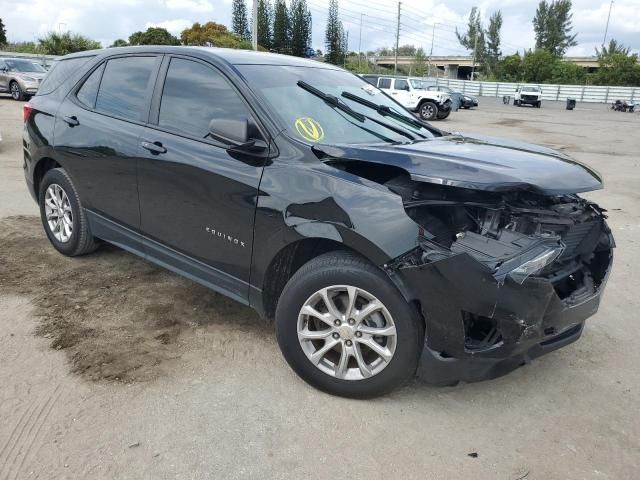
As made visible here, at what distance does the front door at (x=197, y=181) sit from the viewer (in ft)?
10.3

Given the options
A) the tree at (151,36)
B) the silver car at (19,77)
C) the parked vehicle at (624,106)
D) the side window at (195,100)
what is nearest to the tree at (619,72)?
the parked vehicle at (624,106)

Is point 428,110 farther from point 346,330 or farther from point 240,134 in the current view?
point 346,330

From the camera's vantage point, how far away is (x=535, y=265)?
8.20 feet

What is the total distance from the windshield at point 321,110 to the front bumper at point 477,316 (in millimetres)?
1090

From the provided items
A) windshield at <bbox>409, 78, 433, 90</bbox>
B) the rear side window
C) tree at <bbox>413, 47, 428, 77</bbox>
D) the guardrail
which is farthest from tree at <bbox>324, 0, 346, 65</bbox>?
the rear side window

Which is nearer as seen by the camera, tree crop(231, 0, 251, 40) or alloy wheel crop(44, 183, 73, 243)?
alloy wheel crop(44, 183, 73, 243)

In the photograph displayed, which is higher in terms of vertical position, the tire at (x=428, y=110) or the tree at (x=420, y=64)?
the tree at (x=420, y=64)

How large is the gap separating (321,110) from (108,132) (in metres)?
1.61

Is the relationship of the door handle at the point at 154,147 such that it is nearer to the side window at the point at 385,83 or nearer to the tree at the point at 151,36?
the side window at the point at 385,83

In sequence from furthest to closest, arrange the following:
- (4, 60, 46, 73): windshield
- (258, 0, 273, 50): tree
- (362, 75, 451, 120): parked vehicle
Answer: (258, 0, 273, 50): tree < (362, 75, 451, 120): parked vehicle < (4, 60, 46, 73): windshield

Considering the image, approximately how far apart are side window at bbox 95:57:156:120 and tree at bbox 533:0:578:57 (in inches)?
3754

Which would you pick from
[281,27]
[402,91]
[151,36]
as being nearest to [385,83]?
[402,91]

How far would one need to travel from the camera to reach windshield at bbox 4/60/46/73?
21.0 m

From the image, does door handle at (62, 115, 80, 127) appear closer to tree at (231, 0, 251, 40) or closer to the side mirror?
the side mirror
